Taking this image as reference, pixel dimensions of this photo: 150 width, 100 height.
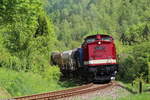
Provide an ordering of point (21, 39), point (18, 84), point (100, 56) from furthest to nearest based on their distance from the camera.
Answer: point (100, 56) → point (21, 39) → point (18, 84)

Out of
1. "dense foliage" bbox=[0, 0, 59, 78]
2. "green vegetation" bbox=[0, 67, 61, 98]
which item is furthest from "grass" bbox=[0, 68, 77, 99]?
"dense foliage" bbox=[0, 0, 59, 78]

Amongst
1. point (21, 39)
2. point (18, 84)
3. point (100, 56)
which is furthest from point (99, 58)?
point (18, 84)

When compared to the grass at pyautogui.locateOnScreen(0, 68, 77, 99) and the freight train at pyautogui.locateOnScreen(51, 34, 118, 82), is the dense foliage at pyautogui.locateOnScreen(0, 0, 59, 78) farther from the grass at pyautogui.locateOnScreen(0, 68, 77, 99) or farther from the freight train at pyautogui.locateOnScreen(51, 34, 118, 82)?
the freight train at pyautogui.locateOnScreen(51, 34, 118, 82)

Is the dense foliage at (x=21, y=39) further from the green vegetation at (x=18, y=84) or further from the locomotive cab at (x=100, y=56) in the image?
the locomotive cab at (x=100, y=56)

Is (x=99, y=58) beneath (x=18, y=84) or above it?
above

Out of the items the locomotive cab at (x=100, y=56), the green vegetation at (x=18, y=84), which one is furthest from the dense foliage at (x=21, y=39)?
the locomotive cab at (x=100, y=56)

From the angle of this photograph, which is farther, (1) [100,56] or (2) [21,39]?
(1) [100,56]

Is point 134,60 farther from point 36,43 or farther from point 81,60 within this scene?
point 36,43

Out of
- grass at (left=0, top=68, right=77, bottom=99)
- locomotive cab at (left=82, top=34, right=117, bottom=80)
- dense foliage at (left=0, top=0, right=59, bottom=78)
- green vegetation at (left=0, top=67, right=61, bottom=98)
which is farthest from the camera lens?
locomotive cab at (left=82, top=34, right=117, bottom=80)

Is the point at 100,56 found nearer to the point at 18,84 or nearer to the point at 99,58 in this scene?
the point at 99,58

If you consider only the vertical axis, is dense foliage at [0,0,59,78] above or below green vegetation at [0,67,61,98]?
above

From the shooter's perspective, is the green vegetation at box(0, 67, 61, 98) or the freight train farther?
the freight train

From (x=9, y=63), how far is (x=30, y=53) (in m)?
3.88

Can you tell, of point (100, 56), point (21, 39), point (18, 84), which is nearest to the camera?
point (18, 84)
